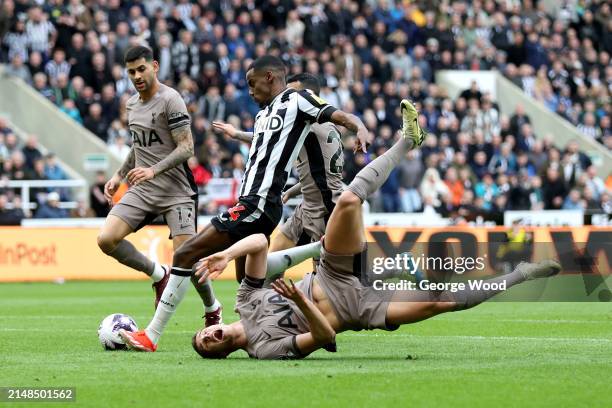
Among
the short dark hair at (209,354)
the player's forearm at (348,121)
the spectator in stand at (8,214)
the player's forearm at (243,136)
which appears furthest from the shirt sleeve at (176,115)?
the spectator in stand at (8,214)

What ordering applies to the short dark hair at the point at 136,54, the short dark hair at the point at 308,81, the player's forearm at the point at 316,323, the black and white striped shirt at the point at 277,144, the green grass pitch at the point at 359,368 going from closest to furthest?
the green grass pitch at the point at 359,368
the player's forearm at the point at 316,323
the black and white striped shirt at the point at 277,144
the short dark hair at the point at 136,54
the short dark hair at the point at 308,81

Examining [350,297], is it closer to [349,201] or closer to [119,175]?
[349,201]

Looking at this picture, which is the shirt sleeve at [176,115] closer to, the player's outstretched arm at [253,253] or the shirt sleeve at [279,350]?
the player's outstretched arm at [253,253]

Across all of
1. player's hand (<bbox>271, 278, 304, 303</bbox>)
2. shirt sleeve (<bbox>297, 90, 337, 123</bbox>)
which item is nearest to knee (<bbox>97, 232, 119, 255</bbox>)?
shirt sleeve (<bbox>297, 90, 337, 123</bbox>)

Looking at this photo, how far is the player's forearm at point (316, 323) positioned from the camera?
31.4ft

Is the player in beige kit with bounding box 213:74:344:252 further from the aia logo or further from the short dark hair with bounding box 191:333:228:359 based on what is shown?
the short dark hair with bounding box 191:333:228:359

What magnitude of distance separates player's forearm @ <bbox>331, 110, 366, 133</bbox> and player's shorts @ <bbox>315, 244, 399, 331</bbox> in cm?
96

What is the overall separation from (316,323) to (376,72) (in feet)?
74.1

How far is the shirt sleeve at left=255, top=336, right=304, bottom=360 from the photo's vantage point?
10.1 metres

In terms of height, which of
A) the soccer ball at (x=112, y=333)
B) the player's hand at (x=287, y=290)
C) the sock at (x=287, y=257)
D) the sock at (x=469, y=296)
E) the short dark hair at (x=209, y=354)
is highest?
the player's hand at (x=287, y=290)

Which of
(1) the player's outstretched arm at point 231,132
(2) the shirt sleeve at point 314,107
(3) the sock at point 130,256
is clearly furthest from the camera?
(3) the sock at point 130,256

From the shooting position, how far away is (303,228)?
42.6 ft

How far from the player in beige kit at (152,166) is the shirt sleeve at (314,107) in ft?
5.82

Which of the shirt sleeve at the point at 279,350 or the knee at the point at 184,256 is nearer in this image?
the shirt sleeve at the point at 279,350
